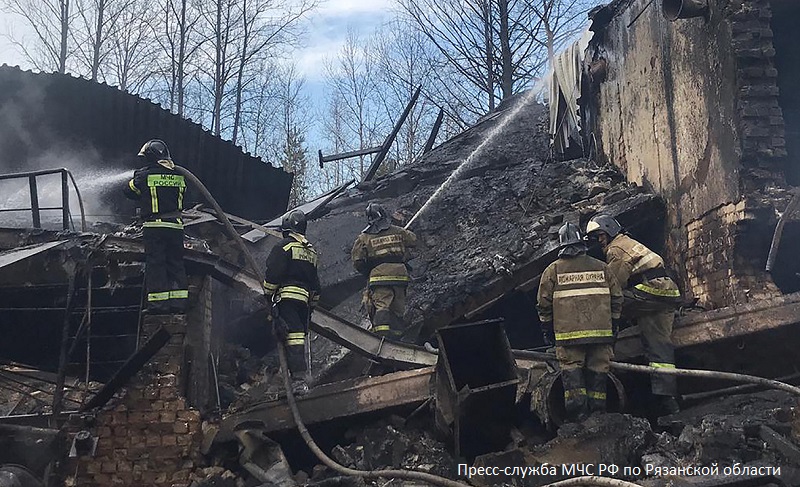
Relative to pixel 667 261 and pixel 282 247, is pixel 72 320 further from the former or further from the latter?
pixel 667 261

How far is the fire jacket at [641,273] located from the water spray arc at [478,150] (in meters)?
4.38

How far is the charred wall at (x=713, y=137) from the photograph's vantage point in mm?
6305

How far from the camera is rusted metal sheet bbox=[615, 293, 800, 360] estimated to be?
5281 millimetres

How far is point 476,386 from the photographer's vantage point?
5.39 metres

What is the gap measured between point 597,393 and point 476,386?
0.92 meters

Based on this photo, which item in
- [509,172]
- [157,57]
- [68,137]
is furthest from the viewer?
[157,57]

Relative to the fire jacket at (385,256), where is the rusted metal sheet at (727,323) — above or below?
below

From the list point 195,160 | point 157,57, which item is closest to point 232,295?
point 195,160

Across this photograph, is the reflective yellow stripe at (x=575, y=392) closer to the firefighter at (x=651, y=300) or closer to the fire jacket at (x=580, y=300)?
the fire jacket at (x=580, y=300)

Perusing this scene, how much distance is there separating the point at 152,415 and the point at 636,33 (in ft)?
22.6

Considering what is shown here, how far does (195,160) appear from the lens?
11.9 metres

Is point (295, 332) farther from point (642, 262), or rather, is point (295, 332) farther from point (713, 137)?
point (713, 137)

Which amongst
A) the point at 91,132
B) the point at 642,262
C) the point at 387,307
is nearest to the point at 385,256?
the point at 387,307

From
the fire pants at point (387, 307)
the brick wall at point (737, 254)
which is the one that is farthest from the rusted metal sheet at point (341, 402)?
the brick wall at point (737, 254)
